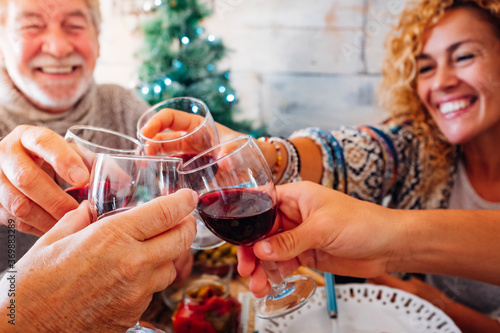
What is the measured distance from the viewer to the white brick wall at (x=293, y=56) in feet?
8.17

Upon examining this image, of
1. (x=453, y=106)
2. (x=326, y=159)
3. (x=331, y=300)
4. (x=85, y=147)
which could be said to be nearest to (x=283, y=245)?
(x=331, y=300)

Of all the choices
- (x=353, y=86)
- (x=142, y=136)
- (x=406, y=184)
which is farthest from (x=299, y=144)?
(x=353, y=86)

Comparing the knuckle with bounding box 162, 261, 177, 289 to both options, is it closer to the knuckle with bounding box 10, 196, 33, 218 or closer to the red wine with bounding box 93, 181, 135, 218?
the red wine with bounding box 93, 181, 135, 218

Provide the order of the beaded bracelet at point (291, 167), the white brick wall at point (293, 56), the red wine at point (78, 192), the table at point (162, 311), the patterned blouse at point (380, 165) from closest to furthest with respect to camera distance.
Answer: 1. the red wine at point (78, 192)
2. the table at point (162, 311)
3. the beaded bracelet at point (291, 167)
4. the patterned blouse at point (380, 165)
5. the white brick wall at point (293, 56)

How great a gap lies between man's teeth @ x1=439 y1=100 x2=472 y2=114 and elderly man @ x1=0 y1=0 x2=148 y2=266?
128 centimetres

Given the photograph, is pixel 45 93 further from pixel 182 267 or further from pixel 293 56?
pixel 293 56

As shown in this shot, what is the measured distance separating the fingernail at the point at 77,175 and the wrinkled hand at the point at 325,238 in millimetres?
374

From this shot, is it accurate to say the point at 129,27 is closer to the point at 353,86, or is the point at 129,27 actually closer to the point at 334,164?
the point at 353,86

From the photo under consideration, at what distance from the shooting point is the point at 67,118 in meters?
1.32

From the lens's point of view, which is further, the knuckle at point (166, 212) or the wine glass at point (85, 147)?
the wine glass at point (85, 147)

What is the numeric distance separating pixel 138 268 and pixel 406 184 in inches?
48.1

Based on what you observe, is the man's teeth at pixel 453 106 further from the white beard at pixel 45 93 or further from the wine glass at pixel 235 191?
the white beard at pixel 45 93

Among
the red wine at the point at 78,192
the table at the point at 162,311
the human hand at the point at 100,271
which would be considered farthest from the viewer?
the table at the point at 162,311

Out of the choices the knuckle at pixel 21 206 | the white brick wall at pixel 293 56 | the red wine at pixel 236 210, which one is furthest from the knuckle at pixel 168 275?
the white brick wall at pixel 293 56
